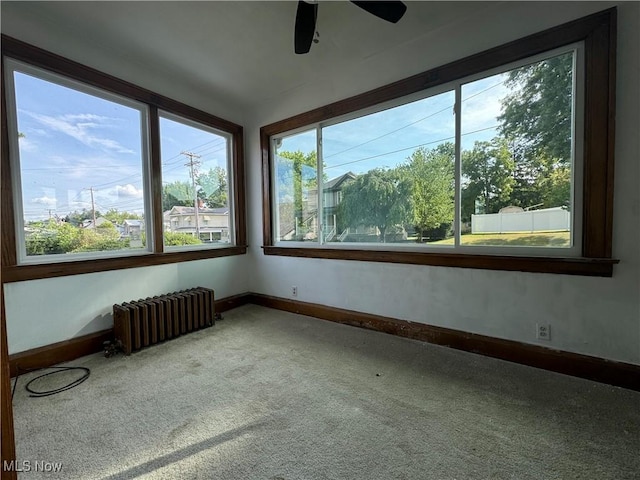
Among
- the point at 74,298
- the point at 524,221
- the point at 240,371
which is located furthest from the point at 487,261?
the point at 74,298

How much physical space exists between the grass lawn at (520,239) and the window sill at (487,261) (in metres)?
0.12

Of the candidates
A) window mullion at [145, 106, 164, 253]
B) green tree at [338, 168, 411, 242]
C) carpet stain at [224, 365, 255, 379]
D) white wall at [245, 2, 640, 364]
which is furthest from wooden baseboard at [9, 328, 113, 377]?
green tree at [338, 168, 411, 242]

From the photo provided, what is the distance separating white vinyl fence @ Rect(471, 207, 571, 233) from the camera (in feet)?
7.09

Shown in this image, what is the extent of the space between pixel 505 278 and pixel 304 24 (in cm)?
240

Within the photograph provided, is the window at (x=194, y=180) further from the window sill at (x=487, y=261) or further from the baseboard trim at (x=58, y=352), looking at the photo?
the window sill at (x=487, y=261)

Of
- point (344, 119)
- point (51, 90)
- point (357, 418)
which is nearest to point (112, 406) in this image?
point (357, 418)

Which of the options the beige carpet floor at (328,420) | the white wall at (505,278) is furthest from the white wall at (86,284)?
the white wall at (505,278)

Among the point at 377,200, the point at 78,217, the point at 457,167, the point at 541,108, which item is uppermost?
the point at 541,108

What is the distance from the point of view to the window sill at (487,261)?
2012 mm

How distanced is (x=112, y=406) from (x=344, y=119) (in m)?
3.19

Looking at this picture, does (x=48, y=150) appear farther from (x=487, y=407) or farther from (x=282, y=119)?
(x=487, y=407)

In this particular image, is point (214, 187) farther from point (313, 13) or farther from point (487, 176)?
point (487, 176)

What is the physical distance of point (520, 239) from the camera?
7.57 ft

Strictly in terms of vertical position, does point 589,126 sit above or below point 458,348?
above
